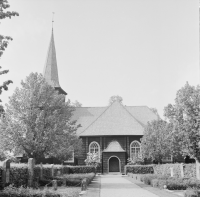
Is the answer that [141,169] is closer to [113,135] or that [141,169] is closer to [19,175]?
[113,135]

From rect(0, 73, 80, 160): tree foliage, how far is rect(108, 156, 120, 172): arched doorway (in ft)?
43.6

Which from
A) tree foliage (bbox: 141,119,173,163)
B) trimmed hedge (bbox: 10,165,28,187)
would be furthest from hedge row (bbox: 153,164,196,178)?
trimmed hedge (bbox: 10,165,28,187)

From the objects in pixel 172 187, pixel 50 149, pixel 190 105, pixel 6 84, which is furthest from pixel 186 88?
pixel 6 84

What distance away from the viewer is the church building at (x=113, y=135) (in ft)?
147

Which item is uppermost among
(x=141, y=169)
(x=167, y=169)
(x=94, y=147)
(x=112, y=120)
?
(x=112, y=120)

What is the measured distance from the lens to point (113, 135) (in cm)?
4612

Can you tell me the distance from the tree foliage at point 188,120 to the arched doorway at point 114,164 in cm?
1433

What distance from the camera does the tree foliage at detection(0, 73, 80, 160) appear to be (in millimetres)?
29750

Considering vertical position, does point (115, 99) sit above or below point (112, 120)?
above

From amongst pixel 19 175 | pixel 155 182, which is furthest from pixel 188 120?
pixel 19 175

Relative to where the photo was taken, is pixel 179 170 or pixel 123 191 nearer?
pixel 123 191

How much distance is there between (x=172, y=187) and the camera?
824 inches

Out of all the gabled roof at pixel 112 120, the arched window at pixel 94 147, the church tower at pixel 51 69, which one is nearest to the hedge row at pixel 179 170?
the gabled roof at pixel 112 120

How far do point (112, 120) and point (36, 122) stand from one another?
21214mm
